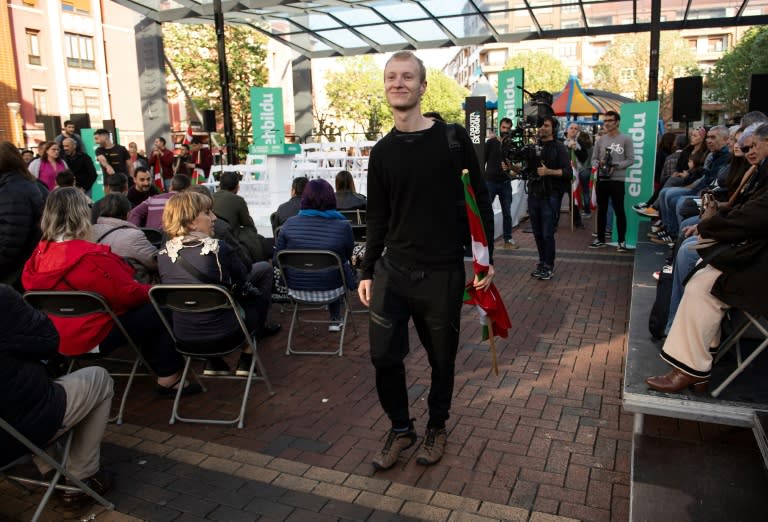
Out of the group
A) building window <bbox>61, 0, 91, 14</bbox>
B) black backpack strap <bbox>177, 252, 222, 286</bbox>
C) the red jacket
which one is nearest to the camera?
the red jacket

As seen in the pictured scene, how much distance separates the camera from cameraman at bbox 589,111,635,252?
28.0 ft

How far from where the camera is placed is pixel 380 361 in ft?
10.3

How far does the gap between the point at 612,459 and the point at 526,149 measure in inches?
211

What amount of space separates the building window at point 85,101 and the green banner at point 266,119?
2524 cm

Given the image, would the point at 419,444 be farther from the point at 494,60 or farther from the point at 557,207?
the point at 494,60

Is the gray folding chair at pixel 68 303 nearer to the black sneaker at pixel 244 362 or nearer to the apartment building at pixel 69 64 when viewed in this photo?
the black sneaker at pixel 244 362

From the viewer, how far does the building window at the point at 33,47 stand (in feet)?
104

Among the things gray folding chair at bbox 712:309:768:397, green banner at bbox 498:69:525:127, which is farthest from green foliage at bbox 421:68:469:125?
gray folding chair at bbox 712:309:768:397

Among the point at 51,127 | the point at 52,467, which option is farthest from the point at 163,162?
the point at 52,467

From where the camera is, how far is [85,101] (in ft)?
115

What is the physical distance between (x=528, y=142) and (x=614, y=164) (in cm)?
131

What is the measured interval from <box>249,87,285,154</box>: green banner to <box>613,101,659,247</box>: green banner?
6961 millimetres

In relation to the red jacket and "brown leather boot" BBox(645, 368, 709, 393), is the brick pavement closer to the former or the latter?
"brown leather boot" BBox(645, 368, 709, 393)

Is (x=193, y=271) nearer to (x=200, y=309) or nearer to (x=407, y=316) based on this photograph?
(x=200, y=309)
